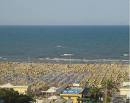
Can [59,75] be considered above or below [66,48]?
below

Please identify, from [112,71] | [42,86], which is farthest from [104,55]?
[42,86]

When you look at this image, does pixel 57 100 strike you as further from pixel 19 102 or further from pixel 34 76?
pixel 34 76

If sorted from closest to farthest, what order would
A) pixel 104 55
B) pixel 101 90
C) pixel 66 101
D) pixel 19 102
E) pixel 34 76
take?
1. pixel 19 102
2. pixel 66 101
3. pixel 101 90
4. pixel 34 76
5. pixel 104 55

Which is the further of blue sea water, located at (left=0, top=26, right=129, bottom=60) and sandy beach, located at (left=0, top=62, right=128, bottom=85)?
blue sea water, located at (left=0, top=26, right=129, bottom=60)

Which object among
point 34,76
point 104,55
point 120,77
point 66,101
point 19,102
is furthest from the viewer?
point 104,55

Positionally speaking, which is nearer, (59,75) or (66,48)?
(59,75)

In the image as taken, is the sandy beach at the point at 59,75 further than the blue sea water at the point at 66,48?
No

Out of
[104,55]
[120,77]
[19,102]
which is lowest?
[19,102]

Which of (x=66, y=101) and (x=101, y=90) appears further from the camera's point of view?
(x=101, y=90)

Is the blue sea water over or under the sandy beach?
over

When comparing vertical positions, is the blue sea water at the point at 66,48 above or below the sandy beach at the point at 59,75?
above

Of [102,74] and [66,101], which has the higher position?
[102,74]
